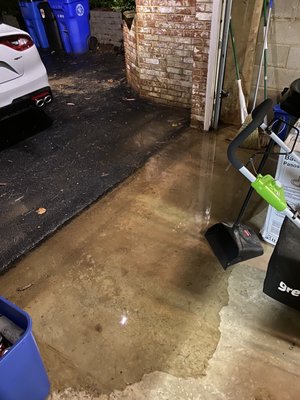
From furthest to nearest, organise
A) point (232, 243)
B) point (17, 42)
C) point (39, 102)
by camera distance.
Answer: point (39, 102)
point (17, 42)
point (232, 243)

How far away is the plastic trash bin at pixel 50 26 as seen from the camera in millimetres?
6438

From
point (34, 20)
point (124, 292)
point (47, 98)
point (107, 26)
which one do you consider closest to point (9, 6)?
point (34, 20)

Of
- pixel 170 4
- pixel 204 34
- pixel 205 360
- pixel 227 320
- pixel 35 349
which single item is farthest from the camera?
pixel 170 4

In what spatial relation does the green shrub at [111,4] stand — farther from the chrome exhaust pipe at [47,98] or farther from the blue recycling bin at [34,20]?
the chrome exhaust pipe at [47,98]

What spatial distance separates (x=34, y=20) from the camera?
6578mm

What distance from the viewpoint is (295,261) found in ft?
5.10

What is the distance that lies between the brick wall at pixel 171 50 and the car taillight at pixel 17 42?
4.35 feet

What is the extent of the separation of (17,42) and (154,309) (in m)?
2.68

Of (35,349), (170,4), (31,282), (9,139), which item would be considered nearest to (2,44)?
(9,139)

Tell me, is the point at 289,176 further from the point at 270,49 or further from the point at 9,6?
the point at 9,6

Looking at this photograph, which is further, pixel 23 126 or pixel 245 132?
pixel 23 126

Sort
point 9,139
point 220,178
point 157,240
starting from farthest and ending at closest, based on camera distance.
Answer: point 9,139 < point 220,178 < point 157,240

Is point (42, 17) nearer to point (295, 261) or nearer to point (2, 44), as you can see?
point (2, 44)

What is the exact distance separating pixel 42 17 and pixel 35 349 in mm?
7117
